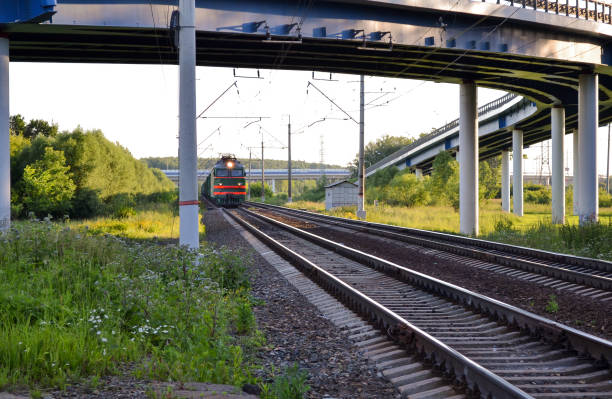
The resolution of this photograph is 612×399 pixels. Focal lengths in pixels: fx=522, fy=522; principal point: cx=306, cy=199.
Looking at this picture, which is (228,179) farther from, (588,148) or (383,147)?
(383,147)

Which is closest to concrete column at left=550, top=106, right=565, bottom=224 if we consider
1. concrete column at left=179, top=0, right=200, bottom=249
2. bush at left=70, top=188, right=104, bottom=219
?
bush at left=70, top=188, right=104, bottom=219

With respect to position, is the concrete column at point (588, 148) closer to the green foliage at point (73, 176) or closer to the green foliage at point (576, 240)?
the green foliage at point (576, 240)

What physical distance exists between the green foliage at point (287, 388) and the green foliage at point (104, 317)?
37 cm

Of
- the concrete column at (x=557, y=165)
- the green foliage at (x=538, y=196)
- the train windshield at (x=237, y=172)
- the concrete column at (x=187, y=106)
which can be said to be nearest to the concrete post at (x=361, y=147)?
the concrete column at (x=557, y=165)

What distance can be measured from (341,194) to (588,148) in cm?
2288

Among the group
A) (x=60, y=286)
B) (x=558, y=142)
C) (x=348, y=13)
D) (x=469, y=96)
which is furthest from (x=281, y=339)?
(x=558, y=142)

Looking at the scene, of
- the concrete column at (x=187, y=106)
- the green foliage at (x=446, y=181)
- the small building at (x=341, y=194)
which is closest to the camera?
the concrete column at (x=187, y=106)

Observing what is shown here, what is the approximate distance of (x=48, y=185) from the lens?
29125mm

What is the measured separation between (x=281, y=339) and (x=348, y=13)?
13895mm

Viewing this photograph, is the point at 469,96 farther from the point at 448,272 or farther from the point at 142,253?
the point at 142,253

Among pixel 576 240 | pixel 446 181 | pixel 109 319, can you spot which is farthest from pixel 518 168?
pixel 109 319

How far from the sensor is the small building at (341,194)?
140 ft

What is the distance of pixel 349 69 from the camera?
21812 mm

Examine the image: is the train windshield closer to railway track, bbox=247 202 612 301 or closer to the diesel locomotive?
the diesel locomotive
